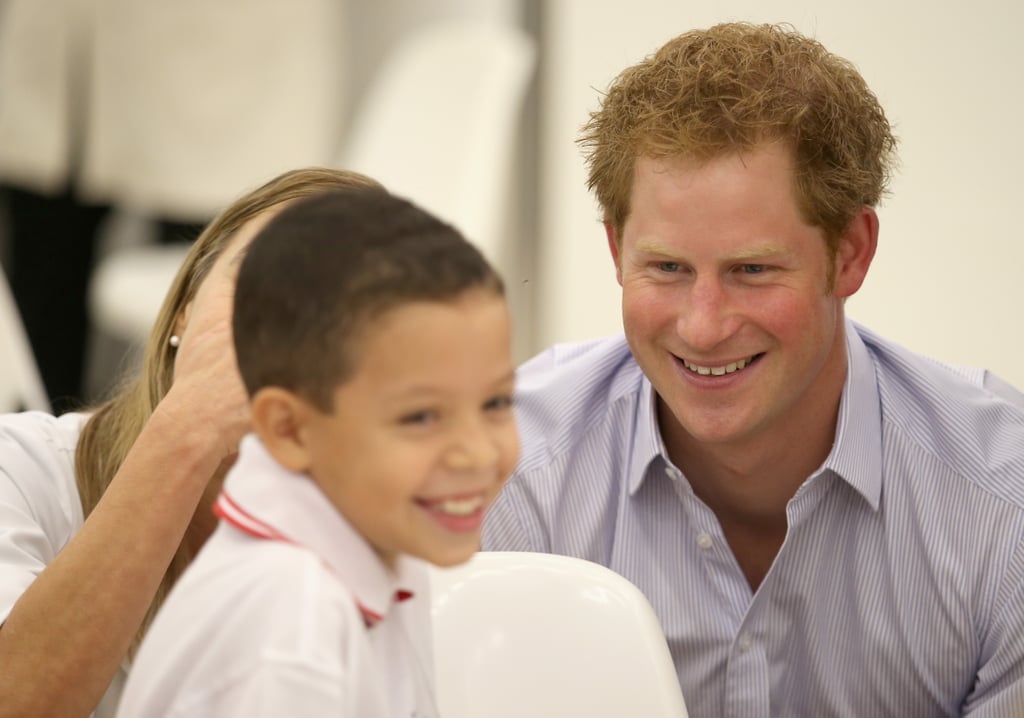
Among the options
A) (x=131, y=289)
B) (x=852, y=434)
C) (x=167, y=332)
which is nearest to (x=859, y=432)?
(x=852, y=434)

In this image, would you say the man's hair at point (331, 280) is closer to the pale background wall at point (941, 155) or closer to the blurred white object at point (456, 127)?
the pale background wall at point (941, 155)

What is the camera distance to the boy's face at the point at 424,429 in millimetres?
804

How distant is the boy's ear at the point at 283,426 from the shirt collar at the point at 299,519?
0.01m

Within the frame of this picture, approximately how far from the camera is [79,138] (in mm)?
4031

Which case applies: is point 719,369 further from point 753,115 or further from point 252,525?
point 252,525

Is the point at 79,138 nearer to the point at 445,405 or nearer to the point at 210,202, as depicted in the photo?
the point at 210,202

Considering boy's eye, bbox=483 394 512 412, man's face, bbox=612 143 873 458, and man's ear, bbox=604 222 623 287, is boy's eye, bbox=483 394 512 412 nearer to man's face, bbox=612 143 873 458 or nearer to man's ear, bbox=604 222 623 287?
man's face, bbox=612 143 873 458

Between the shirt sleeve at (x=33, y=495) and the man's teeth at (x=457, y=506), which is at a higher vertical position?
the man's teeth at (x=457, y=506)

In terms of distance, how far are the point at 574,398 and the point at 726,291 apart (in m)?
0.32

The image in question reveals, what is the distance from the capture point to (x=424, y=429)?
817 mm

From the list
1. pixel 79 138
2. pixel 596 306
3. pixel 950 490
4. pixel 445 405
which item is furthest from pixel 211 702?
pixel 79 138

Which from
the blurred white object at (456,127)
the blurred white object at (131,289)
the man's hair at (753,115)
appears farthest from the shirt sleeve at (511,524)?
the blurred white object at (131,289)

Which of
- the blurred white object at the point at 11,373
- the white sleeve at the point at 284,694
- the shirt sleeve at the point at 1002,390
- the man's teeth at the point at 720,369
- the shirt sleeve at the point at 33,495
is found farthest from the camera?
the blurred white object at the point at 11,373

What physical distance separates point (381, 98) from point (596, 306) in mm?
919
